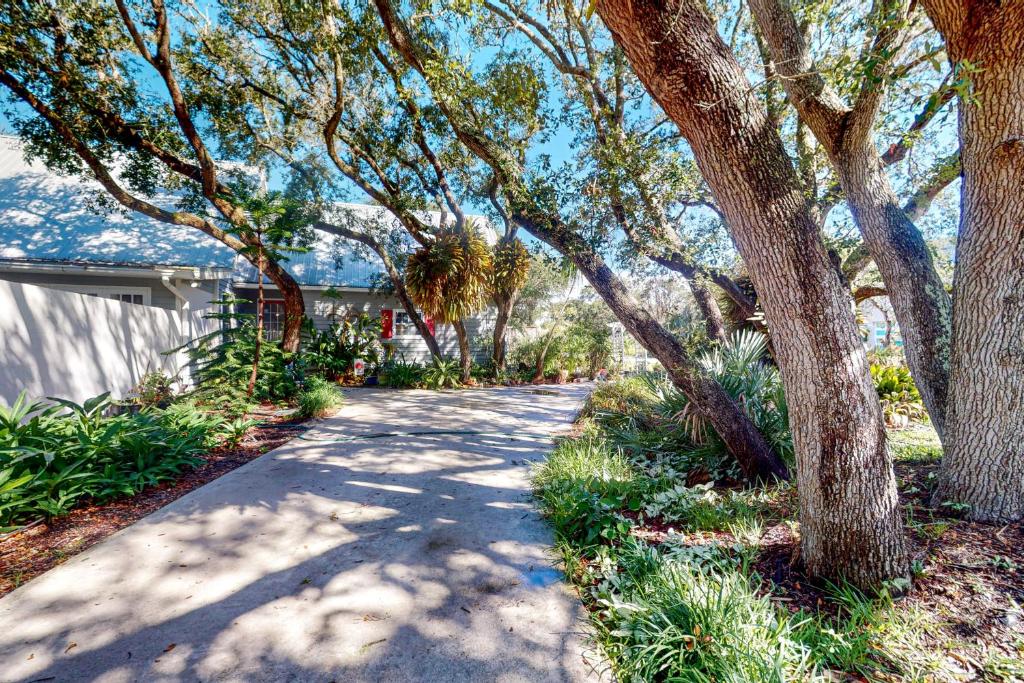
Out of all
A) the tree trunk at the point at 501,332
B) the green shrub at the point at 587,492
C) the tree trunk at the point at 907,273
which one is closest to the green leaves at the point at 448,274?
the tree trunk at the point at 501,332

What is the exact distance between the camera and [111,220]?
32.4ft

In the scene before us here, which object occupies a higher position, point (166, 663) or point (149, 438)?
point (149, 438)

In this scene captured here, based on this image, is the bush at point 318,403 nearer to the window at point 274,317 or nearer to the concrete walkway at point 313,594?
the concrete walkway at point 313,594

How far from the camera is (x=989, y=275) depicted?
2.62 metres

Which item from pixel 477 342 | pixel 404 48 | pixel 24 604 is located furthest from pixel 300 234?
pixel 24 604

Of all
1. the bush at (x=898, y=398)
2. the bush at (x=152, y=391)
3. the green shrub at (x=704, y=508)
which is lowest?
the bush at (x=152, y=391)

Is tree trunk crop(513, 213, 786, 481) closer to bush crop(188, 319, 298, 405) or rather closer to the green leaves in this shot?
bush crop(188, 319, 298, 405)

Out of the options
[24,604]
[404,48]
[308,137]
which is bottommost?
[24,604]

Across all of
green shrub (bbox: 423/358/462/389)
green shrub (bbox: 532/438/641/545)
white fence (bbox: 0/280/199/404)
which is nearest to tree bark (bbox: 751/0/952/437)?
green shrub (bbox: 532/438/641/545)

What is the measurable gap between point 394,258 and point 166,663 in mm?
9922

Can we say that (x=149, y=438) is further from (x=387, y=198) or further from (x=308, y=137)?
(x=308, y=137)

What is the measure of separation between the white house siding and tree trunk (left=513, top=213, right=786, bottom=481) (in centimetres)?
845

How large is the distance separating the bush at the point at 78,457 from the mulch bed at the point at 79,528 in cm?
9

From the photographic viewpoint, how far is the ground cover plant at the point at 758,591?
1692 mm
